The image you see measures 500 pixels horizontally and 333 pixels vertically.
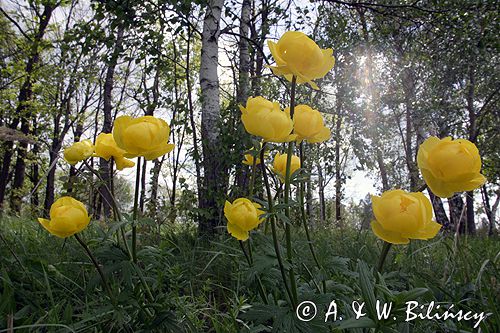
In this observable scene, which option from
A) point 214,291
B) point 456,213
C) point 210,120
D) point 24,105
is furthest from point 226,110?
point 24,105

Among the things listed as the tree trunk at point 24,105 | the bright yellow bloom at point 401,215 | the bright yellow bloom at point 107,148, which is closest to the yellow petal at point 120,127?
the bright yellow bloom at point 107,148

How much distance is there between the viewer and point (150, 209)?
3.05 meters

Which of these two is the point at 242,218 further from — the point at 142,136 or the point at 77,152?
the point at 77,152

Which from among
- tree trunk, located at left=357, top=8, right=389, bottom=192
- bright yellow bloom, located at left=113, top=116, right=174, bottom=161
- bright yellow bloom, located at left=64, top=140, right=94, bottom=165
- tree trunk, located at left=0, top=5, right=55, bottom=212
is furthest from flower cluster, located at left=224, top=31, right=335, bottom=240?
tree trunk, located at left=0, top=5, right=55, bottom=212

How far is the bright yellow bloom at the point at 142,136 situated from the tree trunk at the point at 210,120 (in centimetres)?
194

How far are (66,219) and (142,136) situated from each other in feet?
0.92

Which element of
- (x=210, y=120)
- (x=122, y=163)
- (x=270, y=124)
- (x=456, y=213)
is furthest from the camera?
(x=456, y=213)

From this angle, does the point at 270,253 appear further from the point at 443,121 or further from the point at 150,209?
the point at 443,121

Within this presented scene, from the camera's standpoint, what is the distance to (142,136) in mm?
815

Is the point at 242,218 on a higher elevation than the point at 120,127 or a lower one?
lower

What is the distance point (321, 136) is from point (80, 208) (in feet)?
2.24

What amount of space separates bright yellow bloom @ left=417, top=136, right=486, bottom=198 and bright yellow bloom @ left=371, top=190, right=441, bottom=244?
1.7 inches

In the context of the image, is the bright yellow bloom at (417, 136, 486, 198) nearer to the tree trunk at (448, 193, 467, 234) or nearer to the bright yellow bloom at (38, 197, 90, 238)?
the tree trunk at (448, 193, 467, 234)

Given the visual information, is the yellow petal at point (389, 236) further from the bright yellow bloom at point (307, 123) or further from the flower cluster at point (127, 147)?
the flower cluster at point (127, 147)
